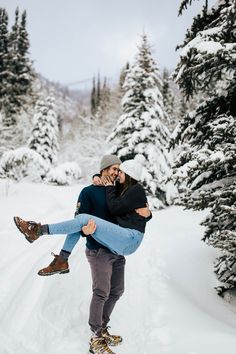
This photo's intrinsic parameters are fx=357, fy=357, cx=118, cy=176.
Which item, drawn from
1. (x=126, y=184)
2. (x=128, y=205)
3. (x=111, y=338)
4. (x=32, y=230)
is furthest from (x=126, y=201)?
(x=111, y=338)

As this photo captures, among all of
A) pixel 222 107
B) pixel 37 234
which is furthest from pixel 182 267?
pixel 37 234

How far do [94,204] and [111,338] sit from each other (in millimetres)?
1769

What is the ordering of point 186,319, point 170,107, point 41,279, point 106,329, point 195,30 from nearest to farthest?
point 106,329, point 186,319, point 41,279, point 195,30, point 170,107

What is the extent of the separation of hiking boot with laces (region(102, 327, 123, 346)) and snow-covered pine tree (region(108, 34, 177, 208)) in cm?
1366

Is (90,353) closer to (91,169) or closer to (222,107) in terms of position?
(222,107)

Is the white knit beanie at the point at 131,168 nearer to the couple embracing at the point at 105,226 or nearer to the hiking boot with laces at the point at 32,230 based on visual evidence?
the couple embracing at the point at 105,226

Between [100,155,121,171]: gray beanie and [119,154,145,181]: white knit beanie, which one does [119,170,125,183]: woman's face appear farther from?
[100,155,121,171]: gray beanie

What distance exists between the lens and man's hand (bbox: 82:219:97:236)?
13.0 feet

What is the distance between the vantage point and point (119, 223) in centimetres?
421

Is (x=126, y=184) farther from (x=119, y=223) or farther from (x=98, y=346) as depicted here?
(x=98, y=346)

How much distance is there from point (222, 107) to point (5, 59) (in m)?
30.4

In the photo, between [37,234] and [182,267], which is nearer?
[37,234]

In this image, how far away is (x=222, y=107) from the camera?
7.45 meters

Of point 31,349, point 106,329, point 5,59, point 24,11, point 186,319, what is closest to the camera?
point 31,349
